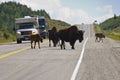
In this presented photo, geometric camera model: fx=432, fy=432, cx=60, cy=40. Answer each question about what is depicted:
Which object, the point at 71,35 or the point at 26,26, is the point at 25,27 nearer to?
the point at 26,26

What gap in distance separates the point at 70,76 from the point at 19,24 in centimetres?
3613

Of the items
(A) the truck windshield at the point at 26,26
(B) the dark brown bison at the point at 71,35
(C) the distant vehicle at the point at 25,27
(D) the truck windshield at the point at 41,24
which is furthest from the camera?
(D) the truck windshield at the point at 41,24

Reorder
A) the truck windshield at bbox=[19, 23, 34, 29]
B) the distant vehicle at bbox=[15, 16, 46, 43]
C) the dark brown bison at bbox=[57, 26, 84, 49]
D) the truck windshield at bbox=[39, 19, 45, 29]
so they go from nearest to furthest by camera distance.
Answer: the dark brown bison at bbox=[57, 26, 84, 49] < the distant vehicle at bbox=[15, 16, 46, 43] < the truck windshield at bbox=[19, 23, 34, 29] < the truck windshield at bbox=[39, 19, 45, 29]

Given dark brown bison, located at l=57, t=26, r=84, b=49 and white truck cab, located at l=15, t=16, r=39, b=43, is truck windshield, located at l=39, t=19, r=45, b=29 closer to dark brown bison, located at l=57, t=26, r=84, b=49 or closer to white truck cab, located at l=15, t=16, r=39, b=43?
white truck cab, located at l=15, t=16, r=39, b=43

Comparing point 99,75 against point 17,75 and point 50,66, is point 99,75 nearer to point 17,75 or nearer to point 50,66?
point 17,75

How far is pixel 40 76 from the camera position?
13383 millimetres

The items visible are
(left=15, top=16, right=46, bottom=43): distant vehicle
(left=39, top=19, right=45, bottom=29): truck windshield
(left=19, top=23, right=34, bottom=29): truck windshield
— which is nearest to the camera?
(left=15, top=16, right=46, bottom=43): distant vehicle

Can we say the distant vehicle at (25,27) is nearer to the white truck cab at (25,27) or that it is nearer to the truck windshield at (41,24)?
the white truck cab at (25,27)

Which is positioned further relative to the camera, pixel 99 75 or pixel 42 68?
pixel 42 68

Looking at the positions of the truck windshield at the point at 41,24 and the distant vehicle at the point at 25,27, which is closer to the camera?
the distant vehicle at the point at 25,27

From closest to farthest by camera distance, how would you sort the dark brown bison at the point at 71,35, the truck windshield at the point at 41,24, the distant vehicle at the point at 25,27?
1. the dark brown bison at the point at 71,35
2. the distant vehicle at the point at 25,27
3. the truck windshield at the point at 41,24

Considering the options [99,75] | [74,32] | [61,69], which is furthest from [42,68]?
[74,32]

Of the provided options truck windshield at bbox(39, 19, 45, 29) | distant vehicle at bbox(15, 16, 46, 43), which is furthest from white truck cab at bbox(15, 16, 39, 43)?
truck windshield at bbox(39, 19, 45, 29)

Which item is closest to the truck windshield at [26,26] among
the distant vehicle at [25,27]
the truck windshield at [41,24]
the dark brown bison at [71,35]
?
the distant vehicle at [25,27]
